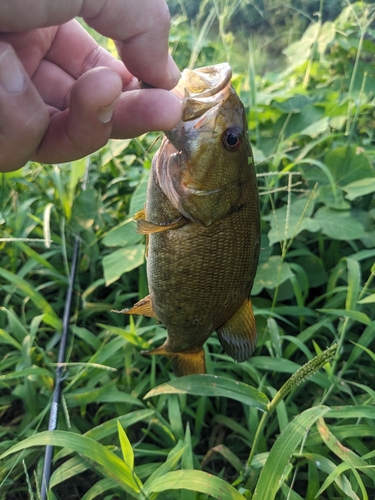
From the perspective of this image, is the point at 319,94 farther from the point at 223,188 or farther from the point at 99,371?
the point at 99,371

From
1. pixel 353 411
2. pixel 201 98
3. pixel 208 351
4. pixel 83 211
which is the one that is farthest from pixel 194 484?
pixel 83 211

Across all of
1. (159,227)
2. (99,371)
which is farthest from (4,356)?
(159,227)

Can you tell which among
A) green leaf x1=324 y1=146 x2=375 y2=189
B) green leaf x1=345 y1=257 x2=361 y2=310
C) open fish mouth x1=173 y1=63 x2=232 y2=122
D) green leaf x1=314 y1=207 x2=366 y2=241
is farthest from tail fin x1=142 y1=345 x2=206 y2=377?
green leaf x1=324 y1=146 x2=375 y2=189

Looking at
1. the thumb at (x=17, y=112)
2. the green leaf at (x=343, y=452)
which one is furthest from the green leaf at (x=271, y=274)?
the thumb at (x=17, y=112)

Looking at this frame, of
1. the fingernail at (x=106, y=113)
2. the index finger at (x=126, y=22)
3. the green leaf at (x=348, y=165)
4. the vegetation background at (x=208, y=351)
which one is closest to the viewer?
the index finger at (x=126, y=22)

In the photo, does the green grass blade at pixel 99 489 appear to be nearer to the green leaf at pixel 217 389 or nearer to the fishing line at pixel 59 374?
the fishing line at pixel 59 374

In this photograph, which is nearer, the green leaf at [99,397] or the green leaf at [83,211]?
the green leaf at [99,397]
